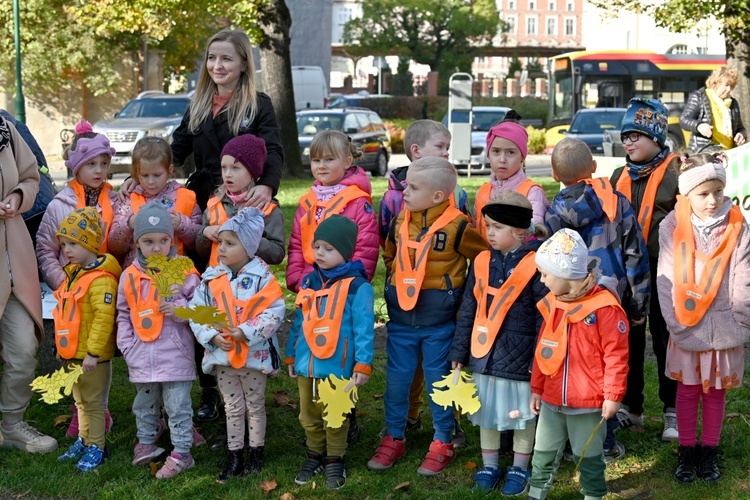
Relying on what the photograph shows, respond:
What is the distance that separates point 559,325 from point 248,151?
1891 millimetres

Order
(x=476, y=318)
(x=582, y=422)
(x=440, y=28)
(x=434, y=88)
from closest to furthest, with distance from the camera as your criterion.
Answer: (x=582, y=422), (x=476, y=318), (x=434, y=88), (x=440, y=28)

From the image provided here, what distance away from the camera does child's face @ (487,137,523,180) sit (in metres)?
5.18

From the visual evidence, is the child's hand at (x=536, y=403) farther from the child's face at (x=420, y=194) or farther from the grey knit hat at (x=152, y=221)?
the grey knit hat at (x=152, y=221)

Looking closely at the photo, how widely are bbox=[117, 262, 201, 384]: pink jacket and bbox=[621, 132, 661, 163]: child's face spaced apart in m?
2.54

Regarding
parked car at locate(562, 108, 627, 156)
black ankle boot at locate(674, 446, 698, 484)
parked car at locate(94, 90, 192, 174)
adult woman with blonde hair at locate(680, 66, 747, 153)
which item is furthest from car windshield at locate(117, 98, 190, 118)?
black ankle boot at locate(674, 446, 698, 484)

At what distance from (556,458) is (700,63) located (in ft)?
102

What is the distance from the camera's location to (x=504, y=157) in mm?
5195

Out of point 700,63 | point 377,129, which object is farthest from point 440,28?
point 377,129

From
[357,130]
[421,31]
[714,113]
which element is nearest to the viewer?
[714,113]

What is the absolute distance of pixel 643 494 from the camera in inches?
189

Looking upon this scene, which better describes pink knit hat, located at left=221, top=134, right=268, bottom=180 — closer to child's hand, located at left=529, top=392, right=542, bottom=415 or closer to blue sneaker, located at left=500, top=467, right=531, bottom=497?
child's hand, located at left=529, top=392, right=542, bottom=415

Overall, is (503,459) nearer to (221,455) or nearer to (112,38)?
(221,455)


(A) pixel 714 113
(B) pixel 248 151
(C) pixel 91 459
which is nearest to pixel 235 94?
(B) pixel 248 151

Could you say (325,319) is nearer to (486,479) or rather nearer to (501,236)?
(501,236)
